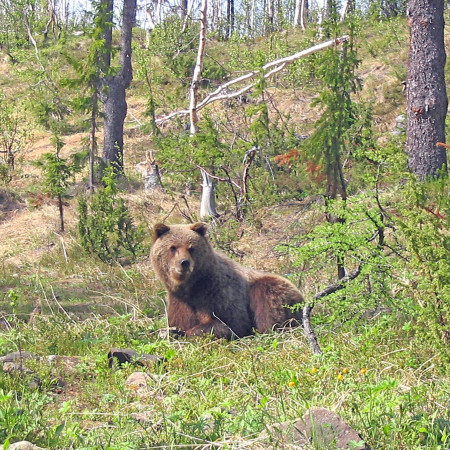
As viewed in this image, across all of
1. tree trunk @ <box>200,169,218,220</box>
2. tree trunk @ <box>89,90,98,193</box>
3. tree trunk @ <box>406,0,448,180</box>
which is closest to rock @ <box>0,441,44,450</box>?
tree trunk @ <box>406,0,448,180</box>

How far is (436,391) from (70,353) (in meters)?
3.37

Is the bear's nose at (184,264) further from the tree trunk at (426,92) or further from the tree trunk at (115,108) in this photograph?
the tree trunk at (115,108)

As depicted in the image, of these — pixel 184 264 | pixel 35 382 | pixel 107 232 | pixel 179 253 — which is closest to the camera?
pixel 35 382

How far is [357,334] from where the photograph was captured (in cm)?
615

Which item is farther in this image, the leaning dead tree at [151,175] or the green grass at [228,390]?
the leaning dead tree at [151,175]

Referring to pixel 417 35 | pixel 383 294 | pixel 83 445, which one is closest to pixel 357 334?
pixel 383 294

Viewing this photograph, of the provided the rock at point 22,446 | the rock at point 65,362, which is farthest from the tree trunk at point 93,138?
the rock at point 22,446

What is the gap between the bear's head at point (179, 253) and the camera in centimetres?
686

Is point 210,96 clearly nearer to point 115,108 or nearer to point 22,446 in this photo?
point 115,108

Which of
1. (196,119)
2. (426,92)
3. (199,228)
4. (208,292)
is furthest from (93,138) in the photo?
(208,292)

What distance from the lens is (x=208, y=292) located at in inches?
277

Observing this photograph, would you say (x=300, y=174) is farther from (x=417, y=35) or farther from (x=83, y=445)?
(x=83, y=445)

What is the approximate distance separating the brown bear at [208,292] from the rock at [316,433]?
332 centimetres

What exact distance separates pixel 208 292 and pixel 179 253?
0.51m
